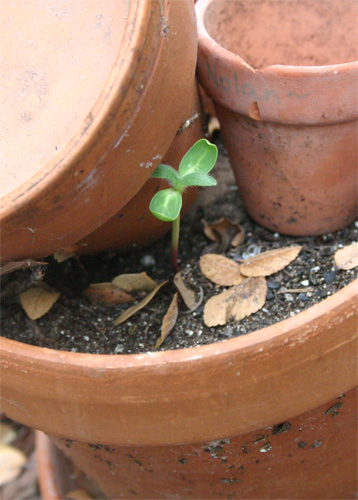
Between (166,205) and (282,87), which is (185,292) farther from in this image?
(282,87)

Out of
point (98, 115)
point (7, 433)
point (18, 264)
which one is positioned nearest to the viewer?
point (98, 115)

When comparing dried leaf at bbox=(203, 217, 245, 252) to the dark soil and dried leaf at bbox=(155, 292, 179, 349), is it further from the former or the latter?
dried leaf at bbox=(155, 292, 179, 349)

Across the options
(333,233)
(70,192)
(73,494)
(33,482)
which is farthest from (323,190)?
(33,482)

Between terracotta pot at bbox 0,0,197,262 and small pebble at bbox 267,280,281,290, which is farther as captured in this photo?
small pebble at bbox 267,280,281,290

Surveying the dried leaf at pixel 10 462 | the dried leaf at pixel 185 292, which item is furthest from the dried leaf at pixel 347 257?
the dried leaf at pixel 10 462

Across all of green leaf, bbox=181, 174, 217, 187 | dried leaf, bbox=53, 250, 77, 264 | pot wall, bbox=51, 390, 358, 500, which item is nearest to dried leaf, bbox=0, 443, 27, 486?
pot wall, bbox=51, 390, 358, 500

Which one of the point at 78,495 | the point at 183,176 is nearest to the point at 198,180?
the point at 183,176

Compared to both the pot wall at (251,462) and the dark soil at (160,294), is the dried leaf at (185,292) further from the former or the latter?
the pot wall at (251,462)

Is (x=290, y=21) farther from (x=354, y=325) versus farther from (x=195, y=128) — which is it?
(x=354, y=325)
